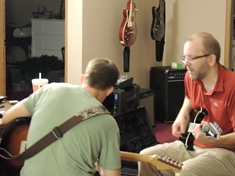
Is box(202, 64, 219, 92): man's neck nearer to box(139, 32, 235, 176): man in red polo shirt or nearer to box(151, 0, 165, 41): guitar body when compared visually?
box(139, 32, 235, 176): man in red polo shirt

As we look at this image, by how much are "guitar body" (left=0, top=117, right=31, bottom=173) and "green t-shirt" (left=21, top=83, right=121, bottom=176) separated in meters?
0.34

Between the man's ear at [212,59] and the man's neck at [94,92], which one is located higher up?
the man's ear at [212,59]

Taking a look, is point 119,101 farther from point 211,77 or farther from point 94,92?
point 94,92

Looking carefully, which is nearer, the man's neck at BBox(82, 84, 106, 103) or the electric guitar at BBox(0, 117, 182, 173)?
the man's neck at BBox(82, 84, 106, 103)

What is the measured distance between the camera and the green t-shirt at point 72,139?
1.61 m

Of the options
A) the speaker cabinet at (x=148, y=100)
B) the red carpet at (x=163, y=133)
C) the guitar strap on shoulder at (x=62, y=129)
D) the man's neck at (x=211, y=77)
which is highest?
the man's neck at (x=211, y=77)

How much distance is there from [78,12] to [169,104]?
65.0 inches

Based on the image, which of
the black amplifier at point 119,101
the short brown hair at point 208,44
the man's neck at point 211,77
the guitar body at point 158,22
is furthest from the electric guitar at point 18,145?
the guitar body at point 158,22

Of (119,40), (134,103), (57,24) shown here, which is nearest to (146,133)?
(134,103)

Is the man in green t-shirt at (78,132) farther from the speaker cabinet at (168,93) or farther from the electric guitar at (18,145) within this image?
the speaker cabinet at (168,93)

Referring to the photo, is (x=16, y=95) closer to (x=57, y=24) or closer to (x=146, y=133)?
(x=57, y=24)

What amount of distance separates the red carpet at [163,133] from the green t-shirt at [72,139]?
8.32 ft

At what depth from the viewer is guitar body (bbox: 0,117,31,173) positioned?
6.58 ft

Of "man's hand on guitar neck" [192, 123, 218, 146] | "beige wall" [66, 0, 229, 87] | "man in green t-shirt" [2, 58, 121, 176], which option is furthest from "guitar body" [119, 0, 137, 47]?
"man in green t-shirt" [2, 58, 121, 176]
